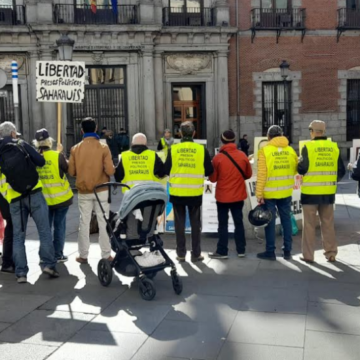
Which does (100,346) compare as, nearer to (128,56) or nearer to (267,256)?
(267,256)

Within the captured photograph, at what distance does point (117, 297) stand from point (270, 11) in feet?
66.4

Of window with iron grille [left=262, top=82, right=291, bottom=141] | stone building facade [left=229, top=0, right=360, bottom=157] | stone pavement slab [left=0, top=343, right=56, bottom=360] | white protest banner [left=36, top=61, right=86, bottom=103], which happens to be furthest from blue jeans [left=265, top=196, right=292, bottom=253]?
window with iron grille [left=262, top=82, right=291, bottom=141]

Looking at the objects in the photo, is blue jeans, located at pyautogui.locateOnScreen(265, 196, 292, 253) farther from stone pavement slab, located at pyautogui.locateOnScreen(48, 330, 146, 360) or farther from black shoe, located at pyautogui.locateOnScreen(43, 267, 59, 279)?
stone pavement slab, located at pyautogui.locateOnScreen(48, 330, 146, 360)

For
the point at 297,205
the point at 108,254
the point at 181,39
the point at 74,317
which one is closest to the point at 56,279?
the point at 108,254

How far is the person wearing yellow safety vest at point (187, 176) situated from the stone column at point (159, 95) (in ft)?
50.8

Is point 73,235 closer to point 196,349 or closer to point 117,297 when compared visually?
point 117,297

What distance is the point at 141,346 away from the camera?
4.44 meters

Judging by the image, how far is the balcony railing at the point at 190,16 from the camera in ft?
74.2

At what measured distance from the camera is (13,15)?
21.8 m

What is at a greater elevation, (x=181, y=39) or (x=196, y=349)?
(x=181, y=39)

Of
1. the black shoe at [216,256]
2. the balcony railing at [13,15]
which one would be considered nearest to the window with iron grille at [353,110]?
the balcony railing at [13,15]

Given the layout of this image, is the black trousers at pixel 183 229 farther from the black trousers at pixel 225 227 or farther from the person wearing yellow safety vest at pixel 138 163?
the person wearing yellow safety vest at pixel 138 163

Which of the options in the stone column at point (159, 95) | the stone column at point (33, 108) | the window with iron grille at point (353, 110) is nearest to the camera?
the stone column at point (33, 108)

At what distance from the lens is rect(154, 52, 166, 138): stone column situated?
22344mm
